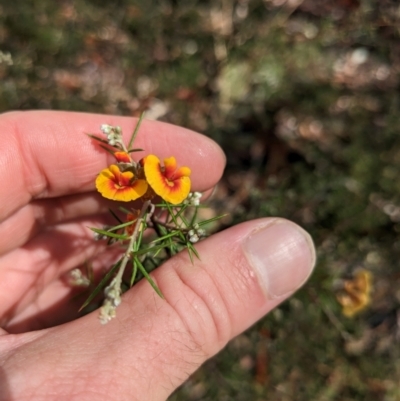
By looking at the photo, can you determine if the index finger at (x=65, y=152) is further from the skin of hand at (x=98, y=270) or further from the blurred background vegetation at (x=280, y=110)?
the blurred background vegetation at (x=280, y=110)

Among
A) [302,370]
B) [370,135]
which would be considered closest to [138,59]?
[370,135]

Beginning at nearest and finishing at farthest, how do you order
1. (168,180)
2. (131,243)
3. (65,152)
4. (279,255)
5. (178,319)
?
(131,243) → (168,180) → (178,319) → (279,255) → (65,152)

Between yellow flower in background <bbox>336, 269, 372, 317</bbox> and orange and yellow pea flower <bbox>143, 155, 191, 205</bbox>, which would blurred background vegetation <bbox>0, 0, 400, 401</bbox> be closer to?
yellow flower in background <bbox>336, 269, 372, 317</bbox>

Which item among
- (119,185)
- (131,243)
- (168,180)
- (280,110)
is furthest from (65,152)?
(280,110)

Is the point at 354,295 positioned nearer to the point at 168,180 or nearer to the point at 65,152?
the point at 168,180

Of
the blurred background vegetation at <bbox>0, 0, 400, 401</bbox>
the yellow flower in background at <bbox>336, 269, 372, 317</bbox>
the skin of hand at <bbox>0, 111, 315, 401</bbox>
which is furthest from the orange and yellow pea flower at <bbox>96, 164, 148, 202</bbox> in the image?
the yellow flower in background at <bbox>336, 269, 372, 317</bbox>

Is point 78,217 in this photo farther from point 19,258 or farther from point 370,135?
point 370,135

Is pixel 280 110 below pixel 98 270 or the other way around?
the other way around
